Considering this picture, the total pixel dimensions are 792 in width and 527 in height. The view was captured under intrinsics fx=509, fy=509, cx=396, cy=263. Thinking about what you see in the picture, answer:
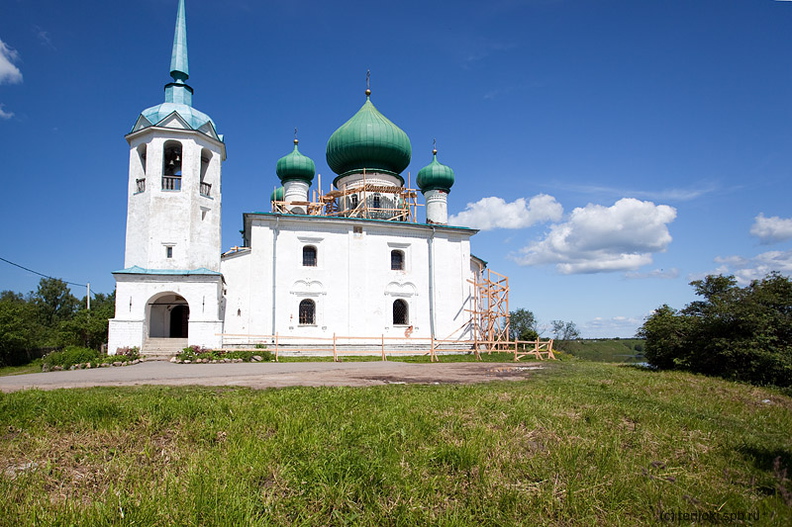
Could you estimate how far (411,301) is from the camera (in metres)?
27.2

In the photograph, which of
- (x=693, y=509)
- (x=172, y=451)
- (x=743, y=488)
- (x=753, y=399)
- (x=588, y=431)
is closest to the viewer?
(x=693, y=509)

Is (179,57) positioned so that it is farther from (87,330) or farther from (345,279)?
(87,330)

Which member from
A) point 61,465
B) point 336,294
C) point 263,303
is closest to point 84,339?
point 263,303

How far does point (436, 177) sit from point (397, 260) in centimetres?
595

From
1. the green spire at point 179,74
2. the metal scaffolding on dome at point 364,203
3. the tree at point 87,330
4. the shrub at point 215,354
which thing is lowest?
the shrub at point 215,354

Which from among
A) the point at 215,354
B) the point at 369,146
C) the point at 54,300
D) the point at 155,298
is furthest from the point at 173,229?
the point at 54,300

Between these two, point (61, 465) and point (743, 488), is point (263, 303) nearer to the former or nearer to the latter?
point (61, 465)

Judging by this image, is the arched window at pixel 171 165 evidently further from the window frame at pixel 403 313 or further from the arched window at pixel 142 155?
the window frame at pixel 403 313

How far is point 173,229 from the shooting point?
22.2 metres

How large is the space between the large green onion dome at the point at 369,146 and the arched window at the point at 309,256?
21.1 feet

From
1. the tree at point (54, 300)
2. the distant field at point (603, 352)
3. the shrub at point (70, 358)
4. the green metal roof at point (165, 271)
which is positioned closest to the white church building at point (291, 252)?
the green metal roof at point (165, 271)

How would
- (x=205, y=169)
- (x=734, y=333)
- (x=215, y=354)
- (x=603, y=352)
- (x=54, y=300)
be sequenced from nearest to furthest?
(x=734, y=333)
(x=215, y=354)
(x=205, y=169)
(x=54, y=300)
(x=603, y=352)

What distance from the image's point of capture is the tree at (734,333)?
525 inches

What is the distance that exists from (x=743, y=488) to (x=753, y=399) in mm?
6033
